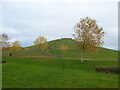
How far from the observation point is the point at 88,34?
39.9m

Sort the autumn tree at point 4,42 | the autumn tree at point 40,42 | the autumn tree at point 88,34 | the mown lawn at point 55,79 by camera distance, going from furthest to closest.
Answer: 1. the autumn tree at point 40,42
2. the autumn tree at point 4,42
3. the autumn tree at point 88,34
4. the mown lawn at point 55,79

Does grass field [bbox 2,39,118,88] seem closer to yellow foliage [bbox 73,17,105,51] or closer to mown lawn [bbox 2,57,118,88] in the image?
mown lawn [bbox 2,57,118,88]

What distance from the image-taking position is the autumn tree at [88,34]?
39.6 meters

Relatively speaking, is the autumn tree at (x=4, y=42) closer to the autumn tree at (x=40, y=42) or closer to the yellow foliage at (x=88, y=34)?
the autumn tree at (x=40, y=42)

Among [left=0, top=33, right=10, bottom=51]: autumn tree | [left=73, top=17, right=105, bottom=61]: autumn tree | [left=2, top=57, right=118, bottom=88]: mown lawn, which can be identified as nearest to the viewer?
[left=2, top=57, right=118, bottom=88]: mown lawn

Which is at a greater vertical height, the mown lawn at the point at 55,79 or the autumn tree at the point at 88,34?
the autumn tree at the point at 88,34

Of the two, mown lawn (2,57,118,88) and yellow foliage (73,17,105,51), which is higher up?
yellow foliage (73,17,105,51)

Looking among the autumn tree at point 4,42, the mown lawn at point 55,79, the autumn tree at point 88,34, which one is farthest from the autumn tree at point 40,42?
the mown lawn at point 55,79

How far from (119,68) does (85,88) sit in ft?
47.0

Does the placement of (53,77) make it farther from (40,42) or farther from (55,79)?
(40,42)

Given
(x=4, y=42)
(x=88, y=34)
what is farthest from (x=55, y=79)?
(x=4, y=42)

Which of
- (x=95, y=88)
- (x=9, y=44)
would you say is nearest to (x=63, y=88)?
(x=95, y=88)

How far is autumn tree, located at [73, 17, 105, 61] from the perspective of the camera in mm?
39625

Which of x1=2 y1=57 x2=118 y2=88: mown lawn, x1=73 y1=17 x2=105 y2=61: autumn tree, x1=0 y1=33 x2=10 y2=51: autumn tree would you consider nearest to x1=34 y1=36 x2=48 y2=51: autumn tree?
x1=0 y1=33 x2=10 y2=51: autumn tree
